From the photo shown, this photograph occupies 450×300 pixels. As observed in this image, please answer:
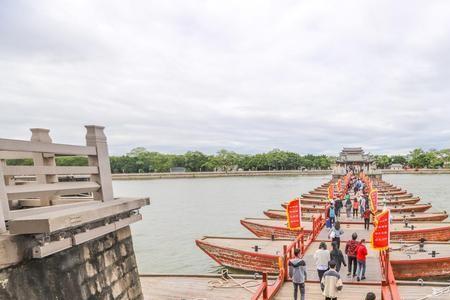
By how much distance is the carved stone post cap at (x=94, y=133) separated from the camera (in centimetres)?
771

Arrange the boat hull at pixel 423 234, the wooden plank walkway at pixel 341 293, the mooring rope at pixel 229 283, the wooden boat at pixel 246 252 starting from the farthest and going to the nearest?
the boat hull at pixel 423 234, the wooden boat at pixel 246 252, the mooring rope at pixel 229 283, the wooden plank walkway at pixel 341 293

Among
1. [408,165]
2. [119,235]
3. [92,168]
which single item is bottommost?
[408,165]

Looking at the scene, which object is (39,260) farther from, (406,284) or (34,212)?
(406,284)

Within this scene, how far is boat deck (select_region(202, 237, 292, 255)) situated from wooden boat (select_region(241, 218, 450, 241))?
172cm

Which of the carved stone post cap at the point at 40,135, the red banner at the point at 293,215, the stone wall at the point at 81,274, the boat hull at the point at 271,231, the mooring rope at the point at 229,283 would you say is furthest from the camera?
the boat hull at the point at 271,231

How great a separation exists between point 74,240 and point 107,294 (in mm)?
1725

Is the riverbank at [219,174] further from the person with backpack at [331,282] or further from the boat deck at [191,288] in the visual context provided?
the person with backpack at [331,282]

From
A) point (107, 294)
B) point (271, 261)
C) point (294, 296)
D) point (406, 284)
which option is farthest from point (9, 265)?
point (271, 261)

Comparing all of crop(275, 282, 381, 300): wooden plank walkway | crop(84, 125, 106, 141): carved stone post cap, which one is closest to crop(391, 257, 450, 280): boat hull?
crop(275, 282, 381, 300): wooden plank walkway

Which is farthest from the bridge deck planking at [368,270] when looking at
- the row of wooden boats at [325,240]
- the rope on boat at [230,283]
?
the rope on boat at [230,283]

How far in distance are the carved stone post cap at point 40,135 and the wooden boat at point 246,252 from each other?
1276 cm

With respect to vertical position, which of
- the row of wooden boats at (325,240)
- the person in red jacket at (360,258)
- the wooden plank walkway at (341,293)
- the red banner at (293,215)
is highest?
the red banner at (293,215)

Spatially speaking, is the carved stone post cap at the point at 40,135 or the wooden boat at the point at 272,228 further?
the wooden boat at the point at 272,228

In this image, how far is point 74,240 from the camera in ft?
19.8
